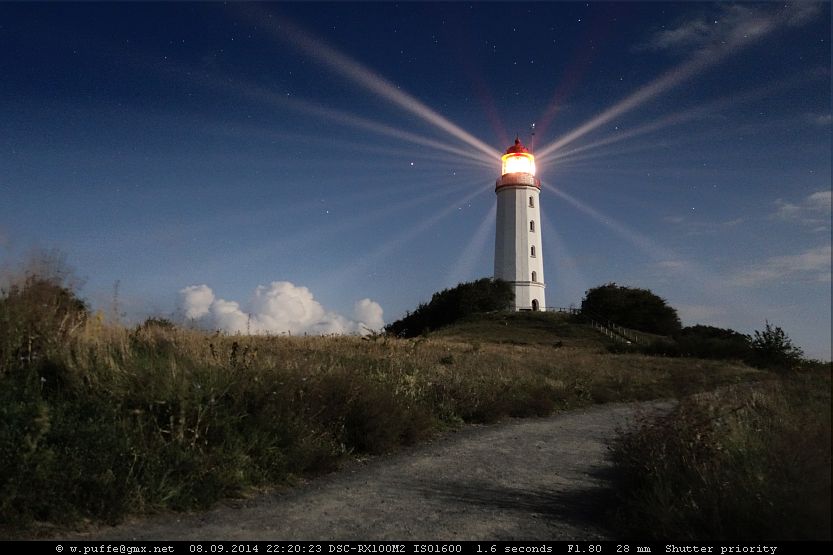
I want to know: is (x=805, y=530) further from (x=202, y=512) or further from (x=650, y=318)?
(x=650, y=318)

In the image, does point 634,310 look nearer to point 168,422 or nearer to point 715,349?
point 715,349

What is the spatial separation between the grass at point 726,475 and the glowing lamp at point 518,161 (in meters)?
61.6

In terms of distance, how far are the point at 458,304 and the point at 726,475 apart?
192 feet

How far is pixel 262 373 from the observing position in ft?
27.8

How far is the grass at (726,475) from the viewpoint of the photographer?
456cm

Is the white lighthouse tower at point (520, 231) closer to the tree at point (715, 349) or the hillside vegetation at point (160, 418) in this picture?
the tree at point (715, 349)

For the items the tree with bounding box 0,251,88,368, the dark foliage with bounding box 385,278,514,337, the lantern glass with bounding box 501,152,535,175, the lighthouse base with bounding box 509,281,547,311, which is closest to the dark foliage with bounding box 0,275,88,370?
the tree with bounding box 0,251,88,368

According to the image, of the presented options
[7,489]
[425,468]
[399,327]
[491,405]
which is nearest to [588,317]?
[399,327]

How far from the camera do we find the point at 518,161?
67.3 m

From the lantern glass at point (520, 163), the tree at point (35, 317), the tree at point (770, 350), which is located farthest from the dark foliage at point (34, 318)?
the lantern glass at point (520, 163)

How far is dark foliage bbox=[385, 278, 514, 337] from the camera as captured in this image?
207 ft

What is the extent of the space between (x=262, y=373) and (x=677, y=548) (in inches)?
225

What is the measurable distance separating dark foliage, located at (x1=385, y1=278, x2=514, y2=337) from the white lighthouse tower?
6.03 feet

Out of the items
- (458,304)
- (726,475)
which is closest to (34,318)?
(726,475)
